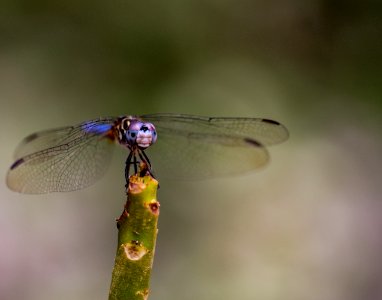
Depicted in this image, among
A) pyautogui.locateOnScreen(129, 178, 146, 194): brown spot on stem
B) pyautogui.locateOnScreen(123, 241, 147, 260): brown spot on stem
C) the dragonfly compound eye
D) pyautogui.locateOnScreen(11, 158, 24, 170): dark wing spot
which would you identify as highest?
the dragonfly compound eye

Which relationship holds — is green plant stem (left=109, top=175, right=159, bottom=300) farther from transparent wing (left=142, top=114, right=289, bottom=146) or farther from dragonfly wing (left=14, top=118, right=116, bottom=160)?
transparent wing (left=142, top=114, right=289, bottom=146)

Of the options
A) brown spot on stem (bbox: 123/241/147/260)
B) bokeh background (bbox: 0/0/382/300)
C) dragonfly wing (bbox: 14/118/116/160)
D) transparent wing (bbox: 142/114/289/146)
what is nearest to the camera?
brown spot on stem (bbox: 123/241/147/260)

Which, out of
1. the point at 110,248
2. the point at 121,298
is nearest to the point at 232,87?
the point at 110,248

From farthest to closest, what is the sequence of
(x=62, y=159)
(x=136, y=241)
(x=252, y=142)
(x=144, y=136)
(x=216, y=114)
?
(x=216, y=114) → (x=252, y=142) → (x=62, y=159) → (x=144, y=136) → (x=136, y=241)

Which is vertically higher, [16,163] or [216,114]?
[216,114]

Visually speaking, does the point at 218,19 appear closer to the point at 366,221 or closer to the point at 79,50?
the point at 79,50

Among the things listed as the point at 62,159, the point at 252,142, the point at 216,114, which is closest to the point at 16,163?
the point at 62,159

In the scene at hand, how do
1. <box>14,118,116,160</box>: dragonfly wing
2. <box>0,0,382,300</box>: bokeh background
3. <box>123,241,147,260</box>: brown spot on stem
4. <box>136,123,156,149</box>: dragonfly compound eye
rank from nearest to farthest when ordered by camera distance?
<box>123,241,147,260</box>: brown spot on stem < <box>136,123,156,149</box>: dragonfly compound eye < <box>14,118,116,160</box>: dragonfly wing < <box>0,0,382,300</box>: bokeh background

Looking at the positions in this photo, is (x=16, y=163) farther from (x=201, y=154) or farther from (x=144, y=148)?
(x=201, y=154)

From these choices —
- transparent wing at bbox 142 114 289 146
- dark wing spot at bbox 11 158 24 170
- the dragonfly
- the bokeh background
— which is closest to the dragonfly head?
the dragonfly
